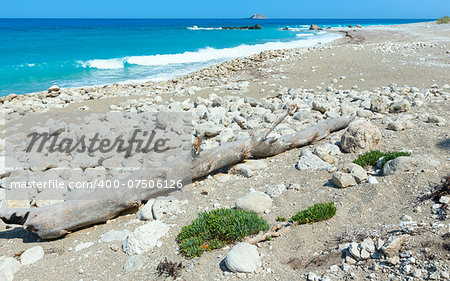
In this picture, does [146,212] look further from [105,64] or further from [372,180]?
[105,64]

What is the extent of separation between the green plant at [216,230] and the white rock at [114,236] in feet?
2.79

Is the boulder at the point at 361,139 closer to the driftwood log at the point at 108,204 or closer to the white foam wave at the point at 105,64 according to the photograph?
the driftwood log at the point at 108,204

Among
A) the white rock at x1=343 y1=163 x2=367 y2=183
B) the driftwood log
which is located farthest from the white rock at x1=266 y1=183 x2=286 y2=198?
the driftwood log

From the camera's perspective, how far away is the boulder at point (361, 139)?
638 centimetres

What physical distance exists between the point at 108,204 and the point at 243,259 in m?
2.49

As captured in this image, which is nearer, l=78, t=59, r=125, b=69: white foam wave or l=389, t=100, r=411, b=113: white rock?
l=389, t=100, r=411, b=113: white rock

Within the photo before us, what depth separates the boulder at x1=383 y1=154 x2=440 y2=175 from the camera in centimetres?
509

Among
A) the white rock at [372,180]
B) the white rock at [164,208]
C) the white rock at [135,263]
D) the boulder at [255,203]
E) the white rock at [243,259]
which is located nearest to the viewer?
the white rock at [243,259]

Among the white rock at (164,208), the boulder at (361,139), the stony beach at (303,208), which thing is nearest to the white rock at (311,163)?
the stony beach at (303,208)

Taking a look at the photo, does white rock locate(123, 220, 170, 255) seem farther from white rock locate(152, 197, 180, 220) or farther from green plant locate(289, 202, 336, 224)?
green plant locate(289, 202, 336, 224)

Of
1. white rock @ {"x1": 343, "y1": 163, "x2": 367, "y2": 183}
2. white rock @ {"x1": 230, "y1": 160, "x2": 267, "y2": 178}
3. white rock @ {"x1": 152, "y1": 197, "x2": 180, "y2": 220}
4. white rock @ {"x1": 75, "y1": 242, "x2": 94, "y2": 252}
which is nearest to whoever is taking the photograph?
white rock @ {"x1": 75, "y1": 242, "x2": 94, "y2": 252}

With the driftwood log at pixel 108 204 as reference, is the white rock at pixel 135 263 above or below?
below

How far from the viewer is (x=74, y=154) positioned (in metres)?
7.83

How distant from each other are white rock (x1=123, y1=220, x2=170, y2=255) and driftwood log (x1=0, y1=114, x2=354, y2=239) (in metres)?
0.92
